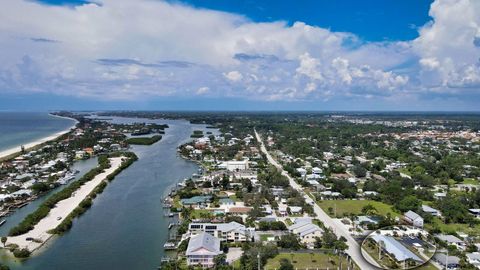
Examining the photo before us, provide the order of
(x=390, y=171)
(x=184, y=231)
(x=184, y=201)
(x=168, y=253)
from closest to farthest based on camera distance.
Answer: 1. (x=168, y=253)
2. (x=184, y=231)
3. (x=184, y=201)
4. (x=390, y=171)

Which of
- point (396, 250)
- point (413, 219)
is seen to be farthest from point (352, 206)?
point (396, 250)

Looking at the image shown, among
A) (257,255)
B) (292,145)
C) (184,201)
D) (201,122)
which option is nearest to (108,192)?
(184,201)

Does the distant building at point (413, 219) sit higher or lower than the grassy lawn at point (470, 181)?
higher

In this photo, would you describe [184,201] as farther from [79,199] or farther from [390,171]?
[390,171]

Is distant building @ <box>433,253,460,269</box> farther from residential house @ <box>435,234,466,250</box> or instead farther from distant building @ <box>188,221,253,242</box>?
distant building @ <box>188,221,253,242</box>

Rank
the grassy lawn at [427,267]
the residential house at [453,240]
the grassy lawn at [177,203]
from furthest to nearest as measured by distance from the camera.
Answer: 1. the grassy lawn at [177,203]
2. the residential house at [453,240]
3. the grassy lawn at [427,267]

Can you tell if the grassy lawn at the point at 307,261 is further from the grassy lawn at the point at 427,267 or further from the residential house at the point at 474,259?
the residential house at the point at 474,259

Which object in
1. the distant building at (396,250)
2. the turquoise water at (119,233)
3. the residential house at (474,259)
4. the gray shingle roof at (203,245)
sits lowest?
the turquoise water at (119,233)

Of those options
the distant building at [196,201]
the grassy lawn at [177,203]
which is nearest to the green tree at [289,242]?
the distant building at [196,201]
